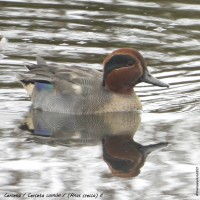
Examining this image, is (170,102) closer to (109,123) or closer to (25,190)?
(109,123)

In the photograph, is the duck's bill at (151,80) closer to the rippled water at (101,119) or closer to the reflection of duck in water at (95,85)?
the reflection of duck in water at (95,85)

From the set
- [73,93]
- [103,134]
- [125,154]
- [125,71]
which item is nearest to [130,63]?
[125,71]

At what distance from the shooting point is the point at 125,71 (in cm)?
1374

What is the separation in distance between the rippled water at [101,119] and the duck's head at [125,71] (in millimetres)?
440

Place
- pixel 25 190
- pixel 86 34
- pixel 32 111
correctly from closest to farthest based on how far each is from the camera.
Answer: pixel 25 190
pixel 32 111
pixel 86 34

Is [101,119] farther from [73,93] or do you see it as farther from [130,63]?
[130,63]

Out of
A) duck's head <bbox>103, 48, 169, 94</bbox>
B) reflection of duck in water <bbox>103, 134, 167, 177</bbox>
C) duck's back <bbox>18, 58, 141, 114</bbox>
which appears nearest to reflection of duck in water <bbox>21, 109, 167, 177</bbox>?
reflection of duck in water <bbox>103, 134, 167, 177</bbox>

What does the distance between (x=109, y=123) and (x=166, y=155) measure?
6.10 ft

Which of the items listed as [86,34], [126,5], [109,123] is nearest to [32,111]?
[109,123]

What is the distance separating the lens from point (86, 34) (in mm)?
17297

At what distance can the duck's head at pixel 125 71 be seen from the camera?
13625mm

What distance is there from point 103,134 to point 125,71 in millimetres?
1472

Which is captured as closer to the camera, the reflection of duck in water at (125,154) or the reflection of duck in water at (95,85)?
the reflection of duck in water at (125,154)

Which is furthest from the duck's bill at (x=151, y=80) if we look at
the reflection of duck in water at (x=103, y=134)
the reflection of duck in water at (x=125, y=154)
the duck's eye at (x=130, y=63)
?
the reflection of duck in water at (x=125, y=154)
